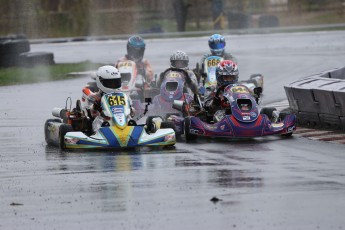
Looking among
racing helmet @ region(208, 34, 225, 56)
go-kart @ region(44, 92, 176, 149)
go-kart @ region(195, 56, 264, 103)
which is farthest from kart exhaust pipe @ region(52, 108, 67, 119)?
racing helmet @ region(208, 34, 225, 56)

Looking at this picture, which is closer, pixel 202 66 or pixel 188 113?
pixel 188 113

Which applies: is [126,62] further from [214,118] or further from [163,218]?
[163,218]

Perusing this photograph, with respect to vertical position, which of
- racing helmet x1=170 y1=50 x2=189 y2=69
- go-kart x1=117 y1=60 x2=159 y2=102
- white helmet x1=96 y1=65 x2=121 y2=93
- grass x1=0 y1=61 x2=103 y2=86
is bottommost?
grass x1=0 y1=61 x2=103 y2=86

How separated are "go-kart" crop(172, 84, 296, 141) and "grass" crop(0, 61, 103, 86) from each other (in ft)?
41.2

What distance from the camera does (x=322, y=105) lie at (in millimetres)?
15719

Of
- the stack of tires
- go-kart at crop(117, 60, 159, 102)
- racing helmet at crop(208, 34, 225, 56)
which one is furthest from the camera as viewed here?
the stack of tires

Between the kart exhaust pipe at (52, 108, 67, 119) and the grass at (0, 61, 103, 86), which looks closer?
the kart exhaust pipe at (52, 108, 67, 119)

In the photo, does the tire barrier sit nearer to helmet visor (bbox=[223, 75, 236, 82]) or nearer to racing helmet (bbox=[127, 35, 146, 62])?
helmet visor (bbox=[223, 75, 236, 82])

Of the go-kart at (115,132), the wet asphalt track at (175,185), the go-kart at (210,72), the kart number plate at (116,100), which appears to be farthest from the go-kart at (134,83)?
the kart number plate at (116,100)

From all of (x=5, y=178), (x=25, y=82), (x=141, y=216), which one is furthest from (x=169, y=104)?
(x=25, y=82)

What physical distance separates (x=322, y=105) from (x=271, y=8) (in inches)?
1391

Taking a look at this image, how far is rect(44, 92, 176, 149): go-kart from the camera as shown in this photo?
1333 centimetres

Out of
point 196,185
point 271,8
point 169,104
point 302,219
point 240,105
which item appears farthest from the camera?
point 271,8

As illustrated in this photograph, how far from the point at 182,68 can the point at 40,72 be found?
12547 mm
